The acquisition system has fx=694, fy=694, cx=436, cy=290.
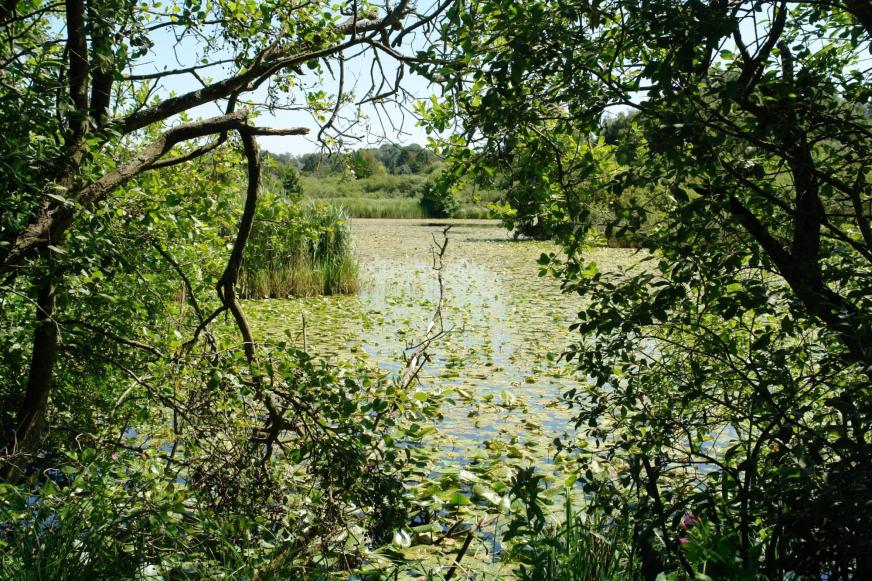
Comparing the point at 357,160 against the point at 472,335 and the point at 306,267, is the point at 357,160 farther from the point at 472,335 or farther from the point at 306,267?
the point at 306,267

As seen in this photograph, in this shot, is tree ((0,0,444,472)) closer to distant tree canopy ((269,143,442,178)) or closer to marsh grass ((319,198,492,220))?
distant tree canopy ((269,143,442,178))

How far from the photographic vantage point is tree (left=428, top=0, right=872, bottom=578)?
1667 mm

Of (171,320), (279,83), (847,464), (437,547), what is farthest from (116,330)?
(847,464)

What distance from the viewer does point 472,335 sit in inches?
308

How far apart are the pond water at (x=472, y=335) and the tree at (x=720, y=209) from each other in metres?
0.42

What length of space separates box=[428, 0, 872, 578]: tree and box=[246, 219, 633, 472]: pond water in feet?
1.38

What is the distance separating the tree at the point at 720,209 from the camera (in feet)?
5.47

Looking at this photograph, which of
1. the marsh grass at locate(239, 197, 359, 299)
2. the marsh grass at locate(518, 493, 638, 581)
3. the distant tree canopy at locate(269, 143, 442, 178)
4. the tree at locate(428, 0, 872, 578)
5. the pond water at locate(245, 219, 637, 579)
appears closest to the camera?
the tree at locate(428, 0, 872, 578)

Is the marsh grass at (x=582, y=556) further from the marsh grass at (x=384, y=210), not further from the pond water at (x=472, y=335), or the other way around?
the marsh grass at (x=384, y=210)

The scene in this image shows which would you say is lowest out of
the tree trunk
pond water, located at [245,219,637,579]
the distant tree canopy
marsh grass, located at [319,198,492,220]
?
pond water, located at [245,219,637,579]

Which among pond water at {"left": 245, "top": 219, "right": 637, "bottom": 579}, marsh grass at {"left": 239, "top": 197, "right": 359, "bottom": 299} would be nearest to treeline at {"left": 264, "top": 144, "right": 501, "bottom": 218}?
pond water at {"left": 245, "top": 219, "right": 637, "bottom": 579}

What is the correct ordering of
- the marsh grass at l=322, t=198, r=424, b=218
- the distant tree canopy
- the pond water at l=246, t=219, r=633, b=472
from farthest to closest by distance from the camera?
the marsh grass at l=322, t=198, r=424, b=218
the pond water at l=246, t=219, r=633, b=472
the distant tree canopy

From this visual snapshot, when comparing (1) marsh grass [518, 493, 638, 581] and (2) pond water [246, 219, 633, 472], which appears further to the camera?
(2) pond water [246, 219, 633, 472]

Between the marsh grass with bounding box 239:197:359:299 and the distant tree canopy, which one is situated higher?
the distant tree canopy
